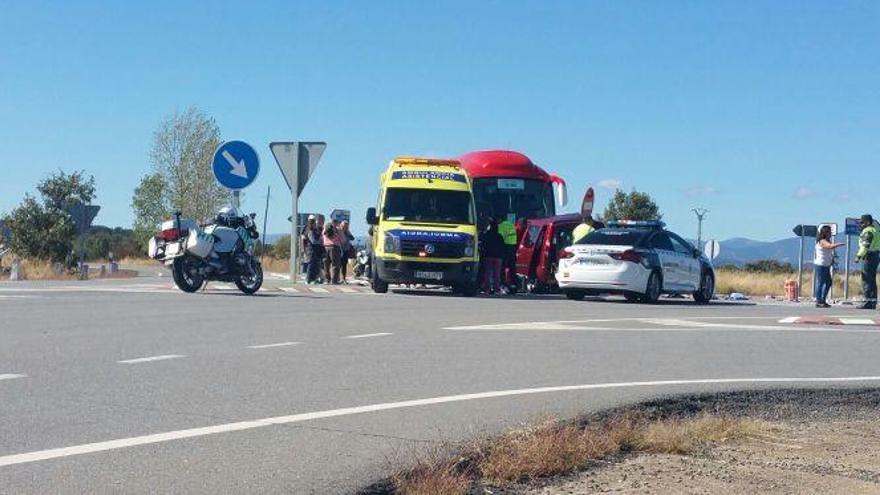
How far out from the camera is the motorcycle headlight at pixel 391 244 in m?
23.0

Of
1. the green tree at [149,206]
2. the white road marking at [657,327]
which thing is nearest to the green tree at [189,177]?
the green tree at [149,206]

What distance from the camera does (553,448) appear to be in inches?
275

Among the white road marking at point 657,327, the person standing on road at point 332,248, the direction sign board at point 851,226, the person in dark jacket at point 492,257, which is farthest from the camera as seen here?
the direction sign board at point 851,226

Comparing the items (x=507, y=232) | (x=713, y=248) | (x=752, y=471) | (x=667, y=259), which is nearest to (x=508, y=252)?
(x=507, y=232)

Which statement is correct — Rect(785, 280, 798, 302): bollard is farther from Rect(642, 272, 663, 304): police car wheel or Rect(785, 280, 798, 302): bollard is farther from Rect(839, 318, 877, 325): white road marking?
Rect(839, 318, 877, 325): white road marking

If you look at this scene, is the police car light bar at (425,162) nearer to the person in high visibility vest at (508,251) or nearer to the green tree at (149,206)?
the person in high visibility vest at (508,251)

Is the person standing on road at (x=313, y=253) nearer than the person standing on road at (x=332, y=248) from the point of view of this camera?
Yes


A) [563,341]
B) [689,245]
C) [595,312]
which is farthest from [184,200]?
[563,341]

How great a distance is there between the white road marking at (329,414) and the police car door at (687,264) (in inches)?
495

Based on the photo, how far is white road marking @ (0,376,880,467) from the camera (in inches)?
265

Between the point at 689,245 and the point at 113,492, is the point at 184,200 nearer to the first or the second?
the point at 689,245

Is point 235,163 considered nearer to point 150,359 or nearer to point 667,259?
point 667,259

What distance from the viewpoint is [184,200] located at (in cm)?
4612

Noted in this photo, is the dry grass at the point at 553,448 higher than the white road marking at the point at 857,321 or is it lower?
lower
